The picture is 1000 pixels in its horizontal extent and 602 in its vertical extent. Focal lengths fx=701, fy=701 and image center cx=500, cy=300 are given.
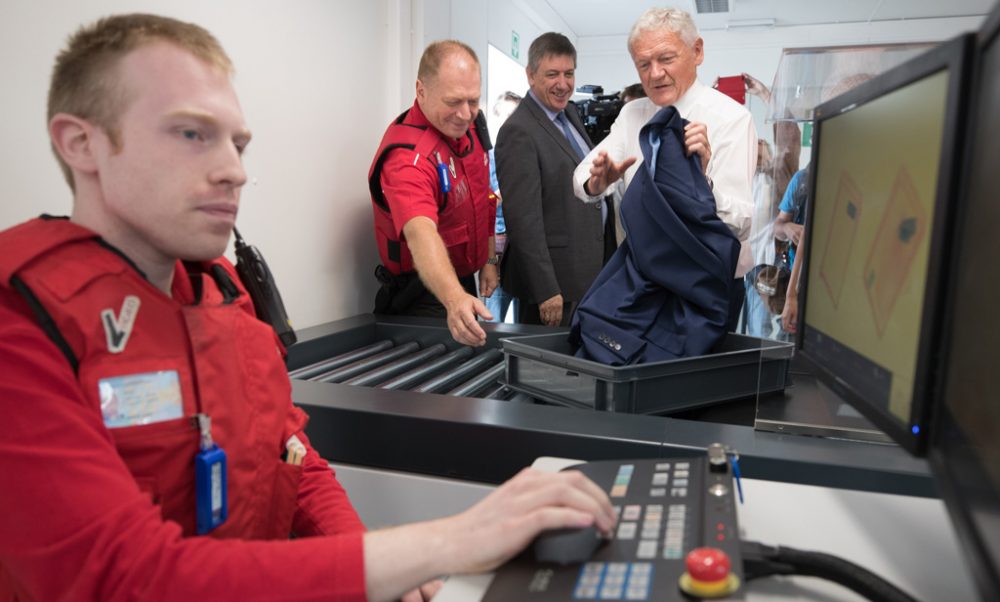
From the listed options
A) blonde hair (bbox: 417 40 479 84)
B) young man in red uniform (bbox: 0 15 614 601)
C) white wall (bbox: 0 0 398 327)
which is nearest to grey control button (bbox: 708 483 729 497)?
young man in red uniform (bbox: 0 15 614 601)

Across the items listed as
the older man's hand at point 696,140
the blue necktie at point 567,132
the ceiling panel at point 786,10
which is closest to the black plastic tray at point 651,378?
the older man's hand at point 696,140

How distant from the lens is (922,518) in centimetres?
78

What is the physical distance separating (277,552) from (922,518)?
689 mm

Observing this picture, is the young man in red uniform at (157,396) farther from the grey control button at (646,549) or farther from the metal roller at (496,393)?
the metal roller at (496,393)

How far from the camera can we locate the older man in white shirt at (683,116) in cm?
175

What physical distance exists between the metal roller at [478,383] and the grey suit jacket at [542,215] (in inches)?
28.6

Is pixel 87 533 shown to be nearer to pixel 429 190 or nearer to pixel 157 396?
pixel 157 396

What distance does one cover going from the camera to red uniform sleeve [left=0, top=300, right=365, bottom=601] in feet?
1.97

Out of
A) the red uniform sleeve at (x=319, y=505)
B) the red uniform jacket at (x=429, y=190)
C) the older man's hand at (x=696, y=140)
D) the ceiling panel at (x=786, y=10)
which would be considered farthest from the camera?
the ceiling panel at (x=786, y=10)

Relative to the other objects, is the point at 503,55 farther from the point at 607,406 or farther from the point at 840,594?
the point at 840,594

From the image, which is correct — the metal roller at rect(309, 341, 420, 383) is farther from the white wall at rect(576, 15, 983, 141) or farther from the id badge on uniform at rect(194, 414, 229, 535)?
the white wall at rect(576, 15, 983, 141)

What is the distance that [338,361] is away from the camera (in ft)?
6.24

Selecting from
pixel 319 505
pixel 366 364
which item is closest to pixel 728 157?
pixel 366 364

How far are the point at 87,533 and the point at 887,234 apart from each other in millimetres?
761
